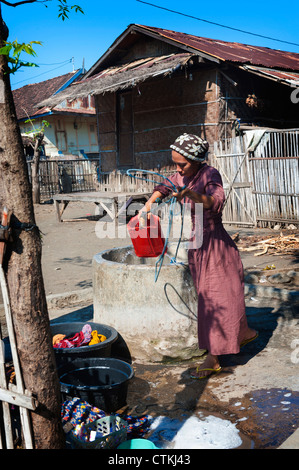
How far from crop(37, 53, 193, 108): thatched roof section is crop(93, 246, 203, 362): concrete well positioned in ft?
24.0

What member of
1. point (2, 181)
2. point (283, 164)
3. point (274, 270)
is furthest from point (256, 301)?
point (283, 164)

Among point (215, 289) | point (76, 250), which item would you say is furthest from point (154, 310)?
point (76, 250)

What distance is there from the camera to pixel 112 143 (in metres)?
14.5

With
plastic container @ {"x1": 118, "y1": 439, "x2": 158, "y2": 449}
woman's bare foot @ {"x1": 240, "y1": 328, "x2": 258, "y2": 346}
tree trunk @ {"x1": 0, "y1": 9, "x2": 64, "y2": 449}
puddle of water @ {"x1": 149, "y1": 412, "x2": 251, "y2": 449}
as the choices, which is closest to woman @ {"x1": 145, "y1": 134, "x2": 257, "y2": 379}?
woman's bare foot @ {"x1": 240, "y1": 328, "x2": 258, "y2": 346}

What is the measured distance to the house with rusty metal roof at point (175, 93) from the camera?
10.7 metres

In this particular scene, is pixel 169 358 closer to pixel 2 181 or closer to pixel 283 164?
pixel 2 181

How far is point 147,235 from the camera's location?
3379mm

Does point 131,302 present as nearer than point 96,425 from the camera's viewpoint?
No

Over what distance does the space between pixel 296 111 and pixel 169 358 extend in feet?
35.8

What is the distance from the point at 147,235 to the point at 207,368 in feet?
3.82

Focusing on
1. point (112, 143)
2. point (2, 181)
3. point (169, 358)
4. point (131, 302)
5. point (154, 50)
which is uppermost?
point (154, 50)

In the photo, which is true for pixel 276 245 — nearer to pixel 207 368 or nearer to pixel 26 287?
pixel 207 368

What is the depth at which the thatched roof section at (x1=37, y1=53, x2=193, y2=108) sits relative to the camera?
33.3ft

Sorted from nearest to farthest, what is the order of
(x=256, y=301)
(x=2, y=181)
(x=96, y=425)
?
1. (x=2, y=181)
2. (x=96, y=425)
3. (x=256, y=301)
